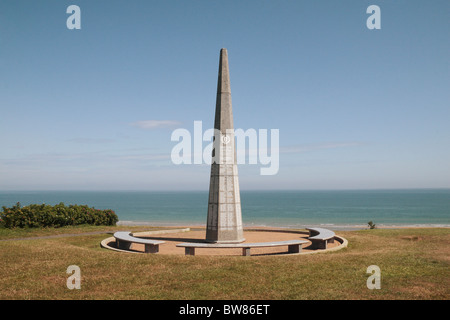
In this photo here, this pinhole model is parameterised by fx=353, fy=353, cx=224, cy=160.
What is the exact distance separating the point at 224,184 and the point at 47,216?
12027mm

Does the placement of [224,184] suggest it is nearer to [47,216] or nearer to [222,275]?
[222,275]

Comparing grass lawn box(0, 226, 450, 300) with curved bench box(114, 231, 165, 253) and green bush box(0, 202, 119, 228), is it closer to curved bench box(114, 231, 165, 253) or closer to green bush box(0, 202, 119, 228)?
curved bench box(114, 231, 165, 253)

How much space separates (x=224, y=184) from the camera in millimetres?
14297

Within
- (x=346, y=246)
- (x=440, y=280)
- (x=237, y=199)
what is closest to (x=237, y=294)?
(x=440, y=280)

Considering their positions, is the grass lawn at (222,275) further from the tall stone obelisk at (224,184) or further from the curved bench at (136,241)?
the tall stone obelisk at (224,184)

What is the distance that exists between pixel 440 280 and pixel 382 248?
17.7 ft

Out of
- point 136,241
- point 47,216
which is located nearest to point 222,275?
point 136,241

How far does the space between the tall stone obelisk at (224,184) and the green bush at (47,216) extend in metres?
10.9

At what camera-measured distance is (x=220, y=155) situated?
47.0 feet

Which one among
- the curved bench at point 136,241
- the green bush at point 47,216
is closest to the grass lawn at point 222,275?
the curved bench at point 136,241

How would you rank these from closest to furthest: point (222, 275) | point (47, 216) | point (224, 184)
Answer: point (222, 275) < point (224, 184) < point (47, 216)

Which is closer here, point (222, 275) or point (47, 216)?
point (222, 275)

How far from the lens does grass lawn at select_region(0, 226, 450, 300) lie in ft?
24.6

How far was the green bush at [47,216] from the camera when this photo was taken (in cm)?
1964
